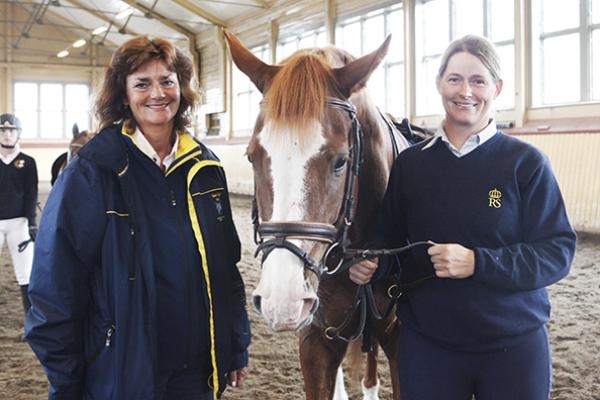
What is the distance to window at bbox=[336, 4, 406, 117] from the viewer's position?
1222 cm

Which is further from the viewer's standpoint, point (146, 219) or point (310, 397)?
point (310, 397)

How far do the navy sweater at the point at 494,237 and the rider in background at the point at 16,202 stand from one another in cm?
394

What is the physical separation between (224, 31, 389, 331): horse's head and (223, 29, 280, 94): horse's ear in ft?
0.16

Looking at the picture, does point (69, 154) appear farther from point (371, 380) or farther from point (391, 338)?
point (391, 338)

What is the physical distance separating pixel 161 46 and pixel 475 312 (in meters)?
1.26

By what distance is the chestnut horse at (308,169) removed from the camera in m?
1.48

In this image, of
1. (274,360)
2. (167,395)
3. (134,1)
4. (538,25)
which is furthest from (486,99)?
(134,1)

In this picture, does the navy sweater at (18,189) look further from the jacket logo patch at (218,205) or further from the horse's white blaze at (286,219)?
the horse's white blaze at (286,219)

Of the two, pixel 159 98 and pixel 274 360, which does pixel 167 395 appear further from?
pixel 274 360

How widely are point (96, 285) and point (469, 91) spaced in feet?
3.96

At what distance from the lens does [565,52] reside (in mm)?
9133

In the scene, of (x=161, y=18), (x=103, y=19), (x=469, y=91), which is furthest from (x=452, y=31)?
(x=103, y=19)

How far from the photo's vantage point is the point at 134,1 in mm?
18328

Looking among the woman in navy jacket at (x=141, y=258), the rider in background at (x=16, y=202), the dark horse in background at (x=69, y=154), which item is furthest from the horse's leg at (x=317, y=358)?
the dark horse in background at (x=69, y=154)
